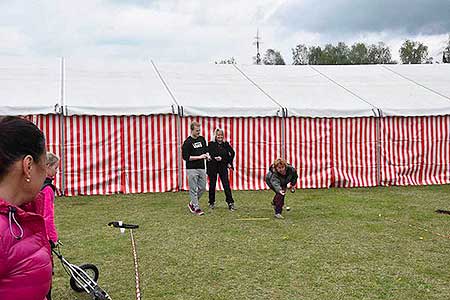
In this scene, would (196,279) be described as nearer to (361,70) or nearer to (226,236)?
(226,236)

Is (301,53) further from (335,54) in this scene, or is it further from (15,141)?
(15,141)

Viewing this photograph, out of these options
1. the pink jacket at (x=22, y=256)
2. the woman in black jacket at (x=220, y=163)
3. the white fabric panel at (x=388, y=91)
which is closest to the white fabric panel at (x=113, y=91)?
the woman in black jacket at (x=220, y=163)

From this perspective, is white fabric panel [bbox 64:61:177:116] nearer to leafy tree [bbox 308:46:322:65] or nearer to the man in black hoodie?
the man in black hoodie

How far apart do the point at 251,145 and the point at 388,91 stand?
434cm

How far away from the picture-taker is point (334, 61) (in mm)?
56531

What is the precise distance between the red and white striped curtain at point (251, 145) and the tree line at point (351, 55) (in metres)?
44.1

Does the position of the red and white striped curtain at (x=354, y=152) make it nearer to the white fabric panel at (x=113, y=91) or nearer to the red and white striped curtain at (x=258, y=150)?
the red and white striped curtain at (x=258, y=150)

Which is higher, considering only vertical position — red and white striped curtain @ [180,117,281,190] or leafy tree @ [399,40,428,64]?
leafy tree @ [399,40,428,64]


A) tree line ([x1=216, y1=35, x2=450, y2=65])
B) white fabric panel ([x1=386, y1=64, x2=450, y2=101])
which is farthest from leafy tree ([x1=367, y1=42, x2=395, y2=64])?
white fabric panel ([x1=386, y1=64, x2=450, y2=101])

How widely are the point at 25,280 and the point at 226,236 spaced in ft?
19.4

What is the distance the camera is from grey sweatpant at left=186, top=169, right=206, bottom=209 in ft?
31.1

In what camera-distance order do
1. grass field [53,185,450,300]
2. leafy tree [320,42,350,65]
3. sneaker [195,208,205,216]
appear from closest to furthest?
grass field [53,185,450,300]
sneaker [195,208,205,216]
leafy tree [320,42,350,65]

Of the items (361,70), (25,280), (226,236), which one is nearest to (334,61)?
(361,70)

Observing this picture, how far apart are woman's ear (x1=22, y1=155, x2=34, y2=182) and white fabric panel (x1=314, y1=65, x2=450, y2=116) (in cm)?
1239
